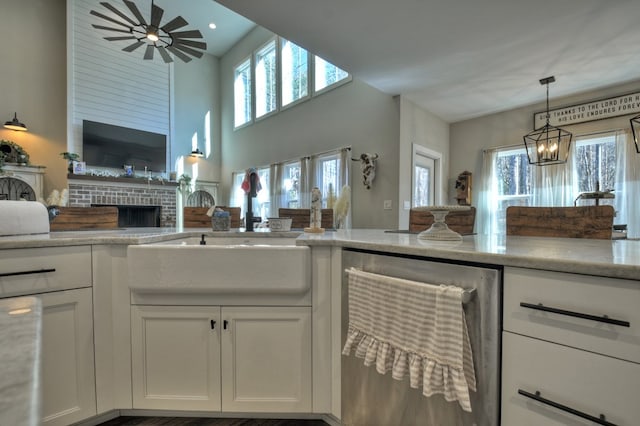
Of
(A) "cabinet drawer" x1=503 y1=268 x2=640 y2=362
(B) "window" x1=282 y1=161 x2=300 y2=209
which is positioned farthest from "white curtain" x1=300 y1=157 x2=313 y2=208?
(A) "cabinet drawer" x1=503 y1=268 x2=640 y2=362

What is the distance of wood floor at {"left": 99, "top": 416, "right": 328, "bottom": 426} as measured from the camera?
149cm

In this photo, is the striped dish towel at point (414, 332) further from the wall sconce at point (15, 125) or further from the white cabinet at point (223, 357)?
the wall sconce at point (15, 125)

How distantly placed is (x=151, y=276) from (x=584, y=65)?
419 cm

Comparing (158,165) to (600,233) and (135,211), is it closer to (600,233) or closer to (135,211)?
(135,211)

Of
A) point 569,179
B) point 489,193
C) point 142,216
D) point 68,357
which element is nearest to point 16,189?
point 142,216

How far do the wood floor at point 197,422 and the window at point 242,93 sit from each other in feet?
21.5

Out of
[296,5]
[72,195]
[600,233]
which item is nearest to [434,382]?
[600,233]

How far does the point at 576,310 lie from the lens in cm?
73

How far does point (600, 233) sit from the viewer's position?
142 centimetres

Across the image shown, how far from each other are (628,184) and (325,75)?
14.4ft

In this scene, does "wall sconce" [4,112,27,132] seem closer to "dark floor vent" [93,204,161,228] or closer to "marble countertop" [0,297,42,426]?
"dark floor vent" [93,204,161,228]

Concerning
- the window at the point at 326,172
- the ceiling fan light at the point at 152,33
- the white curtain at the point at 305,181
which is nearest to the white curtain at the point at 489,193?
the window at the point at 326,172

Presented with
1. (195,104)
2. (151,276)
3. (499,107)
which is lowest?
(151,276)

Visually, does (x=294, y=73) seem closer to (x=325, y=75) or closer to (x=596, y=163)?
(x=325, y=75)
